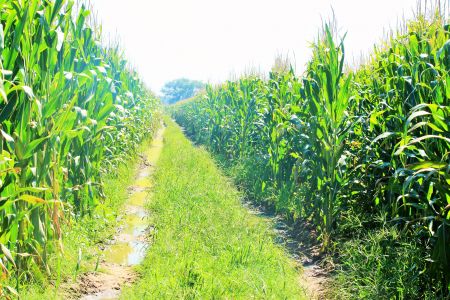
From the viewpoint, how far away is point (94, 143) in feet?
23.1

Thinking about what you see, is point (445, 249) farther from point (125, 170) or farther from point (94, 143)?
point (125, 170)

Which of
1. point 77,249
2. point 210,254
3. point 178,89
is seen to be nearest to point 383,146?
point 210,254

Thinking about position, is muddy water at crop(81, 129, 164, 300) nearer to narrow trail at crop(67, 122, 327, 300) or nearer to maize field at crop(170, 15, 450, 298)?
narrow trail at crop(67, 122, 327, 300)

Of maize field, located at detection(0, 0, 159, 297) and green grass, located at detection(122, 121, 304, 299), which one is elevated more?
maize field, located at detection(0, 0, 159, 297)

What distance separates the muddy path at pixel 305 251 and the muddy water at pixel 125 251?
1.91 metres

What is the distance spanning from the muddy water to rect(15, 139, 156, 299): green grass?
0.14 m

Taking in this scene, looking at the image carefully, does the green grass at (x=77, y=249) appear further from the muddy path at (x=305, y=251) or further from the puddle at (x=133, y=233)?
the muddy path at (x=305, y=251)

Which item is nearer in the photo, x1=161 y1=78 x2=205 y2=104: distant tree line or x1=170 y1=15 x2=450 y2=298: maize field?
x1=170 y1=15 x2=450 y2=298: maize field

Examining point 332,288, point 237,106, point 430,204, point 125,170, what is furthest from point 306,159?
point 237,106

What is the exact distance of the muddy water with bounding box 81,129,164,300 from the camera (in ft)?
16.6

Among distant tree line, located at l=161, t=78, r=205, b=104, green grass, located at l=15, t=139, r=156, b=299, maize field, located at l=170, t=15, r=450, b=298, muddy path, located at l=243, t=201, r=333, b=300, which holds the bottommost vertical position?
muddy path, located at l=243, t=201, r=333, b=300

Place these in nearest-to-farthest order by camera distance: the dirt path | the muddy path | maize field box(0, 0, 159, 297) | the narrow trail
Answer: maize field box(0, 0, 159, 297) < the narrow trail < the dirt path < the muddy path

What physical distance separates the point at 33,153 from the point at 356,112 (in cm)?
447

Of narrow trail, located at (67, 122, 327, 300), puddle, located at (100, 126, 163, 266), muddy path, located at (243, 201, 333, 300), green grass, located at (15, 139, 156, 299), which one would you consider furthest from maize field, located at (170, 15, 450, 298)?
green grass, located at (15, 139, 156, 299)
